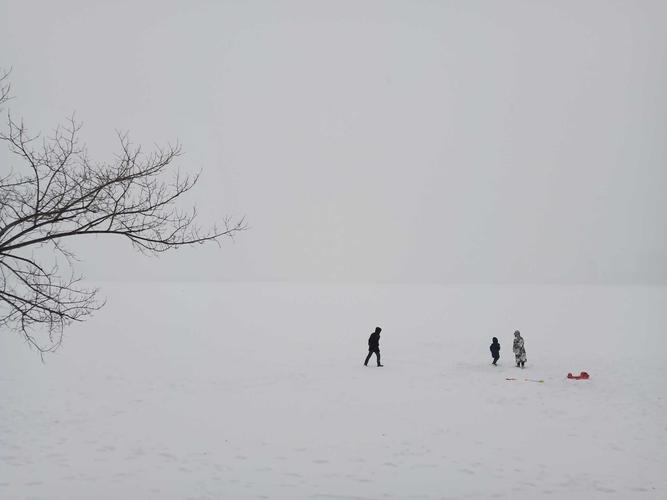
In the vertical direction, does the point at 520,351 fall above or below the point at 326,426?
above

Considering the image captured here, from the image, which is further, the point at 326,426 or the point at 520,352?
the point at 520,352

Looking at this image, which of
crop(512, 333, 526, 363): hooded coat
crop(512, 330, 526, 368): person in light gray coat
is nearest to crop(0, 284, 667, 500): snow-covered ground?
crop(512, 330, 526, 368): person in light gray coat

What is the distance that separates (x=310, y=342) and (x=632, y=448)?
20.5 m

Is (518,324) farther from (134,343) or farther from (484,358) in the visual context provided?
(134,343)

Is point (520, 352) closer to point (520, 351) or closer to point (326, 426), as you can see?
point (520, 351)

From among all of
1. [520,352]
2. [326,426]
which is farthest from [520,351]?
[326,426]

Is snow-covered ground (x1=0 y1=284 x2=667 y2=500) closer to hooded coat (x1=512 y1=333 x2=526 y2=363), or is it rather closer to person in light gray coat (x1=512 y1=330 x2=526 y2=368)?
person in light gray coat (x1=512 y1=330 x2=526 y2=368)

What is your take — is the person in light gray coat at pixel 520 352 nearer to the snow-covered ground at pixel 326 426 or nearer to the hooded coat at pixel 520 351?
the hooded coat at pixel 520 351

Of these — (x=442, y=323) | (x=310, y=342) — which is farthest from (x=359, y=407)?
(x=442, y=323)

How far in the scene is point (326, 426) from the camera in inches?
484

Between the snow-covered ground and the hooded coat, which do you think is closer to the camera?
the snow-covered ground

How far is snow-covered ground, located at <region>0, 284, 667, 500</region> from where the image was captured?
8.64 meters

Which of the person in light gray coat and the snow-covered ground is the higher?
the person in light gray coat

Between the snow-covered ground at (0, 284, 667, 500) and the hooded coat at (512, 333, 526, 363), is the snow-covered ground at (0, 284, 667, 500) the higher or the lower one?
the lower one
